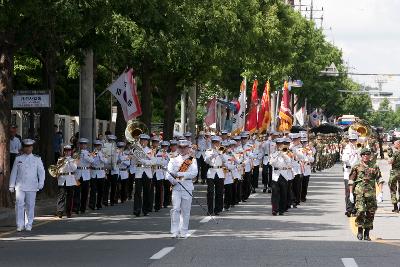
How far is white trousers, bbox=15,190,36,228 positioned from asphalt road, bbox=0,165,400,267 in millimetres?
386

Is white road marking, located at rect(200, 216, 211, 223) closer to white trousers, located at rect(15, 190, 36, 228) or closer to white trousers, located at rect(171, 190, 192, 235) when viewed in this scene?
white trousers, located at rect(15, 190, 36, 228)

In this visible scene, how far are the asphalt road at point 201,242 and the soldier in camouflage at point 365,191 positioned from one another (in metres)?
0.33

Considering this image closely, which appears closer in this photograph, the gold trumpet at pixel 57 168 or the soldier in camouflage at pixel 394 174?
the gold trumpet at pixel 57 168

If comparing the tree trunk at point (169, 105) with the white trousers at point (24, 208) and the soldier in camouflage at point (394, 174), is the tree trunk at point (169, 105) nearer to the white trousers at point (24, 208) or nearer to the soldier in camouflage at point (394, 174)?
the soldier in camouflage at point (394, 174)

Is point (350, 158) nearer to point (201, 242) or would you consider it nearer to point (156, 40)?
point (201, 242)

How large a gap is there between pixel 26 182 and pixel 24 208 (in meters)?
0.52

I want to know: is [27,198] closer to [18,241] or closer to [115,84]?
[18,241]

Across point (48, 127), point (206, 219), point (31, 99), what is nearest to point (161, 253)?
point (206, 219)

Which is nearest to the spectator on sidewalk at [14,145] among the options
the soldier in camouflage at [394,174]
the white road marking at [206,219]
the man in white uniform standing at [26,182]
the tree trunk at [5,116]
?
the tree trunk at [5,116]

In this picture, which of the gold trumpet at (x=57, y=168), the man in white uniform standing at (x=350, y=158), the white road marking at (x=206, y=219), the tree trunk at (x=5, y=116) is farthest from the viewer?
the man in white uniform standing at (x=350, y=158)

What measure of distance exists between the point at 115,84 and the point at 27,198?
15213 mm

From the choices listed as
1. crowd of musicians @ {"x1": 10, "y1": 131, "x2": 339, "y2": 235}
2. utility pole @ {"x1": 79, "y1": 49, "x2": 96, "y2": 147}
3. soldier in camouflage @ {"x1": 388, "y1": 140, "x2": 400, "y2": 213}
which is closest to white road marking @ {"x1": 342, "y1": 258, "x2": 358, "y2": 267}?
crowd of musicians @ {"x1": 10, "y1": 131, "x2": 339, "y2": 235}

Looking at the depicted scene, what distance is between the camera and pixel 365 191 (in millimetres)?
21234

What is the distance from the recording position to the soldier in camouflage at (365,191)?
21125mm
